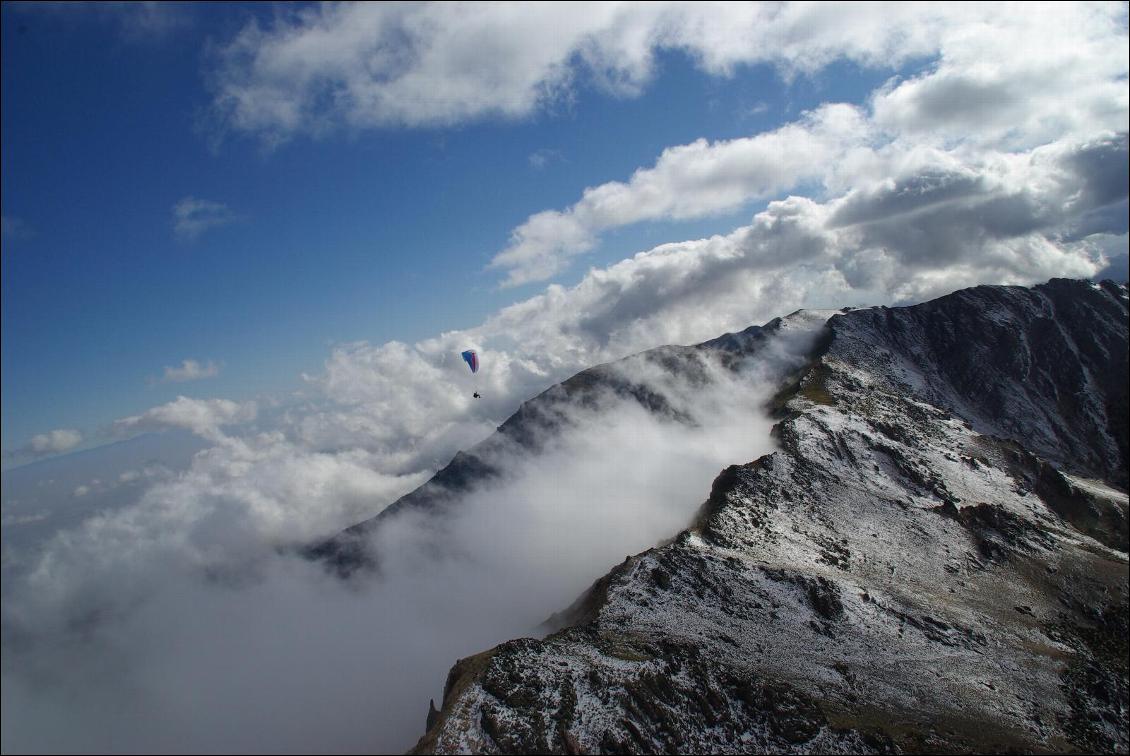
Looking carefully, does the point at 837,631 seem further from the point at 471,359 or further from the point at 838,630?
the point at 471,359

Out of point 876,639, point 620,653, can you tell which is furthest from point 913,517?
point 620,653

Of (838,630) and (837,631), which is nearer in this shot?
(837,631)

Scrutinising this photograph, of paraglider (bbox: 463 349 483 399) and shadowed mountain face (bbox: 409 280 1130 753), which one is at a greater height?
paraglider (bbox: 463 349 483 399)

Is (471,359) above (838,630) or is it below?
above

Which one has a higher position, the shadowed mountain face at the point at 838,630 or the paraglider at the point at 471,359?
the paraglider at the point at 471,359

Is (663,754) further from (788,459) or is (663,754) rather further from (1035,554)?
(1035,554)

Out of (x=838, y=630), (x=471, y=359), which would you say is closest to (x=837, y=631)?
(x=838, y=630)
